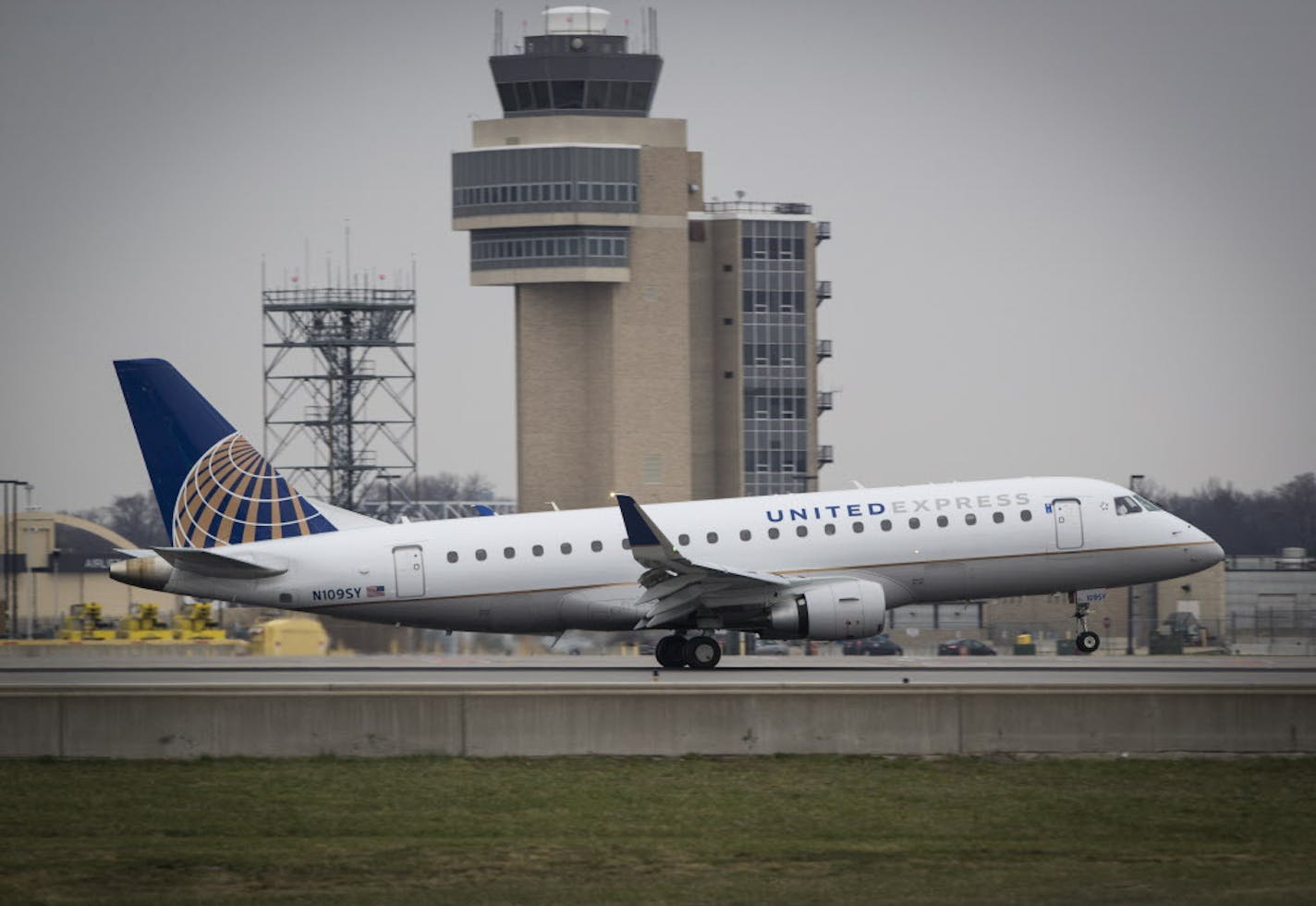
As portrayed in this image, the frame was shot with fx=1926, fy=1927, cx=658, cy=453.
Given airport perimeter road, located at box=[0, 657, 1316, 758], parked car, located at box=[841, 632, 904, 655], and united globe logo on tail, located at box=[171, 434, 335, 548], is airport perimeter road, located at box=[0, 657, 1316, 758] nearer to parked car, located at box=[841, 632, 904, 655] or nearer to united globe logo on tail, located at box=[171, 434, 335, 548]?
united globe logo on tail, located at box=[171, 434, 335, 548]

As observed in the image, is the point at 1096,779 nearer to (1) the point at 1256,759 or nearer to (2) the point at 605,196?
(1) the point at 1256,759

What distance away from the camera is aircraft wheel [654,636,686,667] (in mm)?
37594

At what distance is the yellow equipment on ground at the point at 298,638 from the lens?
48031 mm

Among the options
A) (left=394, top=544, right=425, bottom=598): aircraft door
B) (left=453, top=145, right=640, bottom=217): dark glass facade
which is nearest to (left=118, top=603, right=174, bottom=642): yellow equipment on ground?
(left=394, top=544, right=425, bottom=598): aircraft door

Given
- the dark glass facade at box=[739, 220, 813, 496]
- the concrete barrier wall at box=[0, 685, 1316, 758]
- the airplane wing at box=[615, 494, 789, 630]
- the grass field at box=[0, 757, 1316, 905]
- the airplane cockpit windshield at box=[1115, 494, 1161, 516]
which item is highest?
the dark glass facade at box=[739, 220, 813, 496]

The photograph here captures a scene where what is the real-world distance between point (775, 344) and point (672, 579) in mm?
95383

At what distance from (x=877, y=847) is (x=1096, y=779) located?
4.95 metres

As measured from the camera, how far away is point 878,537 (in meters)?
38.0

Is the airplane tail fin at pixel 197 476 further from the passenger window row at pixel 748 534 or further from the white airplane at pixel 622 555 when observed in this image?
the passenger window row at pixel 748 534

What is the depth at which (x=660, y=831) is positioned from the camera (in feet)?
70.7

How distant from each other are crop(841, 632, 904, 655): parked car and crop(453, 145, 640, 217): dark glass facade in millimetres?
61191

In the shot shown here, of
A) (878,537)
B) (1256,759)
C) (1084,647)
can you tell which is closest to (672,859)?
(1256,759)

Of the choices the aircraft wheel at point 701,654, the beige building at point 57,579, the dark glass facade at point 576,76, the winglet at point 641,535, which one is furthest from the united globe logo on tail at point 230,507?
the dark glass facade at point 576,76

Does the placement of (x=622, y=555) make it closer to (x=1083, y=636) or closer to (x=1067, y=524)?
(x=1067, y=524)
